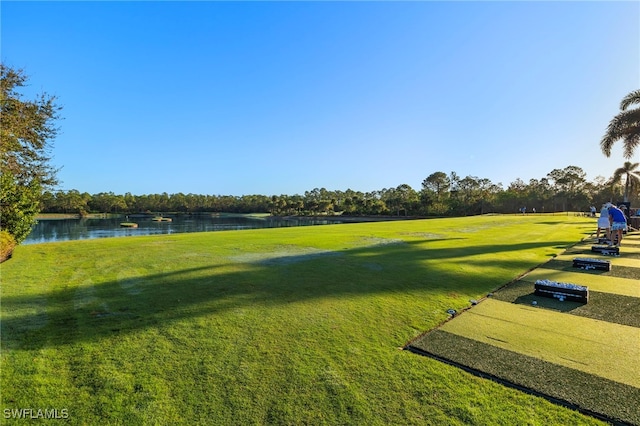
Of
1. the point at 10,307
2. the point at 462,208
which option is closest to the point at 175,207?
the point at 462,208

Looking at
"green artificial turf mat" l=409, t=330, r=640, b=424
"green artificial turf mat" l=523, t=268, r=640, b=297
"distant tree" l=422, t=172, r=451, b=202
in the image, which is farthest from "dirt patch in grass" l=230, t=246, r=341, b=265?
"distant tree" l=422, t=172, r=451, b=202

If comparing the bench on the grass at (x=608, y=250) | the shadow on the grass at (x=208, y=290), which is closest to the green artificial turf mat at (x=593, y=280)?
the shadow on the grass at (x=208, y=290)

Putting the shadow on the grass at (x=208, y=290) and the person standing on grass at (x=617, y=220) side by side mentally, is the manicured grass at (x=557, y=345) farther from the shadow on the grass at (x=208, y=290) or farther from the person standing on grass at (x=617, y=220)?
the person standing on grass at (x=617, y=220)

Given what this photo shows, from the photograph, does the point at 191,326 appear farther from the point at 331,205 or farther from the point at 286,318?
the point at 331,205

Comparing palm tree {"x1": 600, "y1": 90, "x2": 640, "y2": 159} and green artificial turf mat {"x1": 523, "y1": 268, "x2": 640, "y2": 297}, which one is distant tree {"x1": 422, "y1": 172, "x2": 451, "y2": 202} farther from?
green artificial turf mat {"x1": 523, "y1": 268, "x2": 640, "y2": 297}

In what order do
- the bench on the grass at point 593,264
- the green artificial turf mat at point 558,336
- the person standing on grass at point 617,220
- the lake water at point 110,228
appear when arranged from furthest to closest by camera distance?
the lake water at point 110,228, the person standing on grass at point 617,220, the bench on the grass at point 593,264, the green artificial turf mat at point 558,336

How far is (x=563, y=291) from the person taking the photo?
6109mm

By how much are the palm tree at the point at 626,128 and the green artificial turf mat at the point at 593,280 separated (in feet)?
59.7

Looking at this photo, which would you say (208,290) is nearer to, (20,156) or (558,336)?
(558,336)

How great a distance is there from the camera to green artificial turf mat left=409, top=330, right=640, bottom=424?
2949 millimetres

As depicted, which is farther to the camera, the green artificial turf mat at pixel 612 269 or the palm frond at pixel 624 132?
the palm frond at pixel 624 132

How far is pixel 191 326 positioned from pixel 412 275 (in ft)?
17.6

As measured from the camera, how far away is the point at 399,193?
106 m

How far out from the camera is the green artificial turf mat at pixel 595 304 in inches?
206
